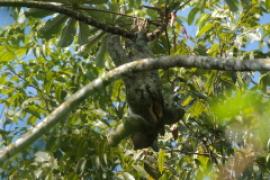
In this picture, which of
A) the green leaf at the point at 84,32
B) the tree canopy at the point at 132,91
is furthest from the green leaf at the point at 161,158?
the green leaf at the point at 84,32

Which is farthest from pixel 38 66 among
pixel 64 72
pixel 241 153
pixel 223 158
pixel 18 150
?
pixel 18 150

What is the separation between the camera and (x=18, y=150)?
2.19 m

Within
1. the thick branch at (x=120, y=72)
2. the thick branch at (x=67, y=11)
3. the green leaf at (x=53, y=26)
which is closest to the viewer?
the thick branch at (x=120, y=72)

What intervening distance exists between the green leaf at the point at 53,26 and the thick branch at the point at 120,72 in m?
0.95

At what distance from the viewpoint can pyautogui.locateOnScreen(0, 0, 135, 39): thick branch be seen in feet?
9.69

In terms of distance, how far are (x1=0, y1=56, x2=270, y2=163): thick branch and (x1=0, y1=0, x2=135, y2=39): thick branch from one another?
1.83 ft

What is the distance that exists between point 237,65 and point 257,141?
36.3 inches

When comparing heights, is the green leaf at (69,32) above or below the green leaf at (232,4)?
below

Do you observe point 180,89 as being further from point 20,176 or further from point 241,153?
point 20,176

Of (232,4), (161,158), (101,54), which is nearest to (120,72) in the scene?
(232,4)

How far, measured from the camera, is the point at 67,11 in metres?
3.02

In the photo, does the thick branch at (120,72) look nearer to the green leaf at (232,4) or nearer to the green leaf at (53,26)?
the green leaf at (232,4)

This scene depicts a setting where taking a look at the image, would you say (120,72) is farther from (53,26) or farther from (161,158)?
(161,158)

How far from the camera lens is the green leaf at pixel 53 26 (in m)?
3.28
